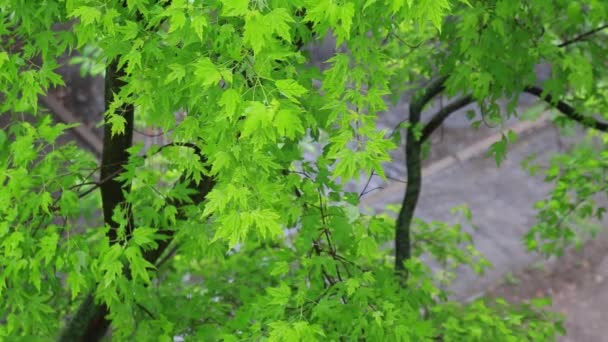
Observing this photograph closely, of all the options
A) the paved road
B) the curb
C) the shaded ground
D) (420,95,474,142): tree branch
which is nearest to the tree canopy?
(420,95,474,142): tree branch

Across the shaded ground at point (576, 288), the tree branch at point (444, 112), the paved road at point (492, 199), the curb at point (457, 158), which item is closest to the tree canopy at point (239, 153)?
the tree branch at point (444, 112)

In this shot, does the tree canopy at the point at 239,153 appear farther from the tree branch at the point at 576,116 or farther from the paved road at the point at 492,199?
the paved road at the point at 492,199

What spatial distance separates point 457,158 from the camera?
13117mm

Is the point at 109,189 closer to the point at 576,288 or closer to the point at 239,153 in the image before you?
the point at 239,153

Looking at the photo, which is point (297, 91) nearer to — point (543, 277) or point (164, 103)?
point (164, 103)

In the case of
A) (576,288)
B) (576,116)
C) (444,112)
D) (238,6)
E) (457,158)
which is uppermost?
(457,158)

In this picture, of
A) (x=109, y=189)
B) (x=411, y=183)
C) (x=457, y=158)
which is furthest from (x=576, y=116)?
(x=457, y=158)

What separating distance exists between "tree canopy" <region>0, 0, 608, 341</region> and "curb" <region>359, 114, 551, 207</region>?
6.70m

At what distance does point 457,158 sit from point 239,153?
Answer: 10772 millimetres

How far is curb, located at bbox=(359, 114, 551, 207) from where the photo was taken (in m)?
12.3

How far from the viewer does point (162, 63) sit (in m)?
3.12

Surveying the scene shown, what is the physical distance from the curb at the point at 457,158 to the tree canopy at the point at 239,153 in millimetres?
6704

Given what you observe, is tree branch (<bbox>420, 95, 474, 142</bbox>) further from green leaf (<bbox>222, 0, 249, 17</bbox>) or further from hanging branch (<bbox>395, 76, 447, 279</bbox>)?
green leaf (<bbox>222, 0, 249, 17</bbox>)

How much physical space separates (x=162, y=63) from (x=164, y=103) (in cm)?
18
